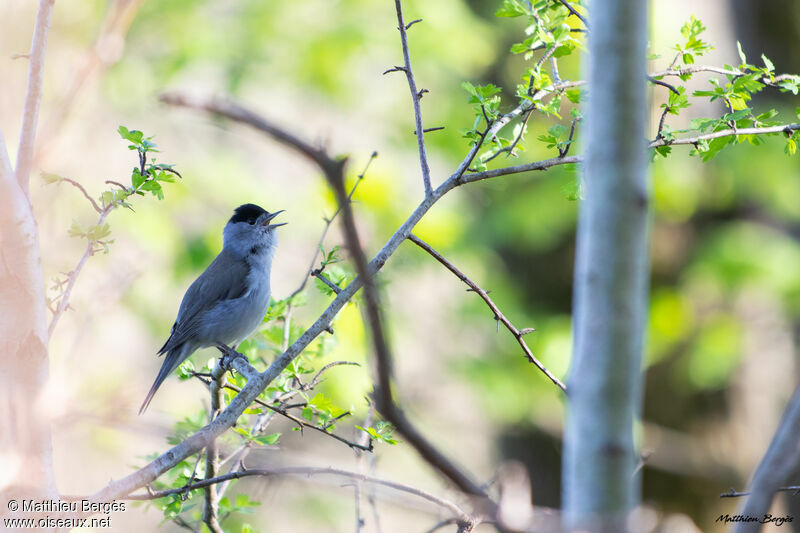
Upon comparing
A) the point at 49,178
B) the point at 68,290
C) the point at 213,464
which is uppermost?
the point at 49,178

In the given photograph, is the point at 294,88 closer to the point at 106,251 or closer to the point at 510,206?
the point at 510,206

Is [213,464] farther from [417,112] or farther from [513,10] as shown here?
[513,10]

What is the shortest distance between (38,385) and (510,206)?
6.24 meters

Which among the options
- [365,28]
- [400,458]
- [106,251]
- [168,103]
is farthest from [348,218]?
[400,458]

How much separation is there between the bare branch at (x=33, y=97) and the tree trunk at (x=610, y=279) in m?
1.55

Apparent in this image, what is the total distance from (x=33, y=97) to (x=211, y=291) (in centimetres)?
254

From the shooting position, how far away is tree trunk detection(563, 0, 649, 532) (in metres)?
0.97

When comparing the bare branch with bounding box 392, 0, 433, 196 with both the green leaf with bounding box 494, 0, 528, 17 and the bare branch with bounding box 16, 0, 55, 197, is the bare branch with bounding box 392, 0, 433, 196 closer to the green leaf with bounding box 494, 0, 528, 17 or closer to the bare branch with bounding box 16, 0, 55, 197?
the green leaf with bounding box 494, 0, 528, 17

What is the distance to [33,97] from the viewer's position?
1958mm

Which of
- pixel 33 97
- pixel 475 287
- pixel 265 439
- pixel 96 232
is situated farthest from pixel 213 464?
pixel 33 97

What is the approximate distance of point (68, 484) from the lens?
738cm

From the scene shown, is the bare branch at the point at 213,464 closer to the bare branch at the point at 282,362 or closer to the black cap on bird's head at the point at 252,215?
the bare branch at the point at 282,362

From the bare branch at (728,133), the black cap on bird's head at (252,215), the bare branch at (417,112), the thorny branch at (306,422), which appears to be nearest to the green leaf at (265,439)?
the thorny branch at (306,422)

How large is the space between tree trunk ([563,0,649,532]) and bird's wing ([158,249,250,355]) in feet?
11.4
